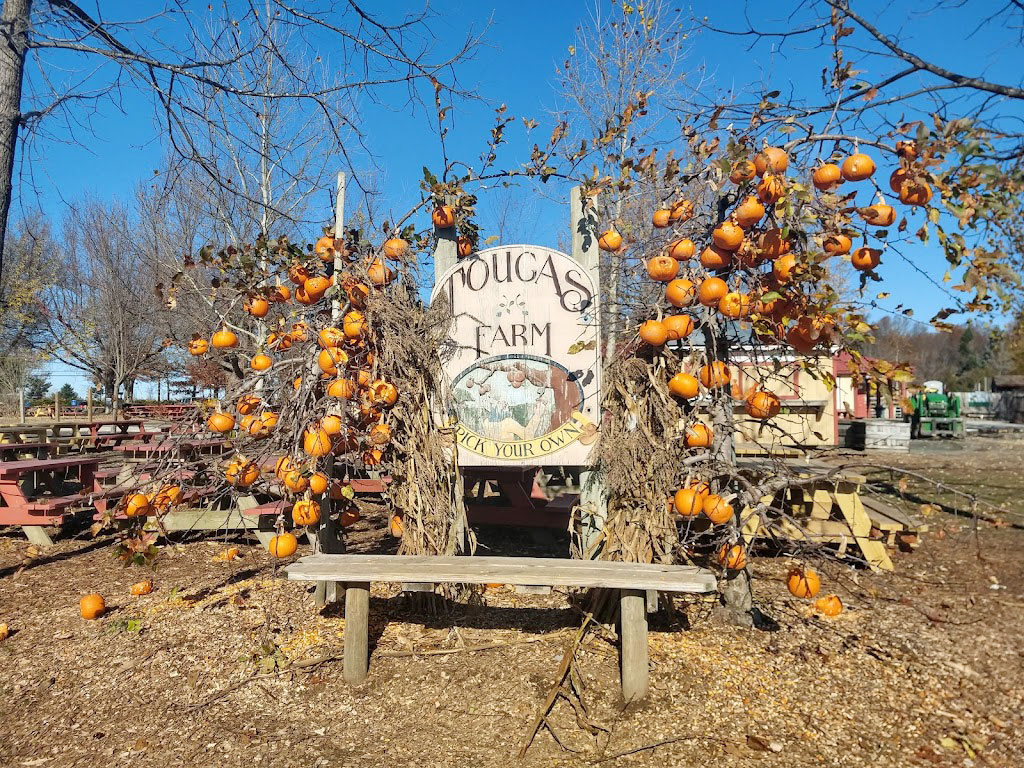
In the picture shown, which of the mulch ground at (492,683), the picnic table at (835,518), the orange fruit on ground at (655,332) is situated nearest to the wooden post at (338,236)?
the orange fruit on ground at (655,332)

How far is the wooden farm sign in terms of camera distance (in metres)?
3.94

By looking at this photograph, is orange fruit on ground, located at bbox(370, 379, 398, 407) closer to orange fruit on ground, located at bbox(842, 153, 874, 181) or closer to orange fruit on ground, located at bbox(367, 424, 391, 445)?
orange fruit on ground, located at bbox(367, 424, 391, 445)

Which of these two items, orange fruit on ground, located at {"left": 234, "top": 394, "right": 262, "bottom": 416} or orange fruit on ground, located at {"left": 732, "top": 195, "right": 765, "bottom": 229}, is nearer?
orange fruit on ground, located at {"left": 732, "top": 195, "right": 765, "bottom": 229}

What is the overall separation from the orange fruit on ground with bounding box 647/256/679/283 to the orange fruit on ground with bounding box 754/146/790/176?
0.60m

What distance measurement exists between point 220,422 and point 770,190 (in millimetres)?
3330

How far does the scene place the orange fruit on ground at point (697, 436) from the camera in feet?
11.8

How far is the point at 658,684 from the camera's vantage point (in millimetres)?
3309

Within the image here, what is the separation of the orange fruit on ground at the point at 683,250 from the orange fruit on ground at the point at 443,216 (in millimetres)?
1433

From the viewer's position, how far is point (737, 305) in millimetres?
3295

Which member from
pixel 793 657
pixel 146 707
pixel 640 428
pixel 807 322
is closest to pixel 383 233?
pixel 640 428

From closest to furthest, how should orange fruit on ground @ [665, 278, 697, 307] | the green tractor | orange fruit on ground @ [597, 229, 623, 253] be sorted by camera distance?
orange fruit on ground @ [665, 278, 697, 307], orange fruit on ground @ [597, 229, 623, 253], the green tractor

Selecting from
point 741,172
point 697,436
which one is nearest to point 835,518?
point 697,436

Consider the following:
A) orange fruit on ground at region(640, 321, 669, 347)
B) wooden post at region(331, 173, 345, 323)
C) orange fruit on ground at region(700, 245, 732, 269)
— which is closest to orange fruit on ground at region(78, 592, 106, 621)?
wooden post at region(331, 173, 345, 323)

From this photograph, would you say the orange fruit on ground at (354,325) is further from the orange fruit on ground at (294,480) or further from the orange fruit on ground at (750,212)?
the orange fruit on ground at (750,212)
